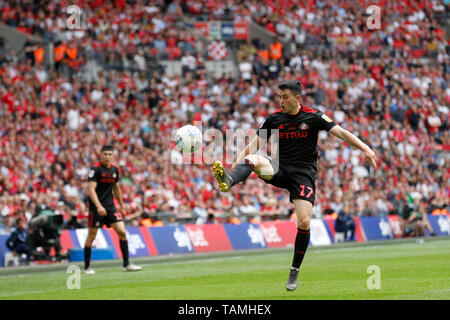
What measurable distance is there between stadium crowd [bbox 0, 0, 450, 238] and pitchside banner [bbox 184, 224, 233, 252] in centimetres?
57

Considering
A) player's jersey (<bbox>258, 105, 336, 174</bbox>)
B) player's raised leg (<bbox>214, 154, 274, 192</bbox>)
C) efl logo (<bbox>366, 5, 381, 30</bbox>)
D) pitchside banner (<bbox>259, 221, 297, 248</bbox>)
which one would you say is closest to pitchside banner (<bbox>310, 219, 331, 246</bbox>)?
pitchside banner (<bbox>259, 221, 297, 248</bbox>)

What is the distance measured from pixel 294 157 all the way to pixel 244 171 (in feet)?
2.70

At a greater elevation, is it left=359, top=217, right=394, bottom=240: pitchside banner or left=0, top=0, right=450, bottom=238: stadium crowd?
left=0, top=0, right=450, bottom=238: stadium crowd

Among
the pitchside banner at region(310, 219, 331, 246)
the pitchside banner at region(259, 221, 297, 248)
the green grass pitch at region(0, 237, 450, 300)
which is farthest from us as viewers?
the pitchside banner at region(310, 219, 331, 246)

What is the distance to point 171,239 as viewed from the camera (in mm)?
25641

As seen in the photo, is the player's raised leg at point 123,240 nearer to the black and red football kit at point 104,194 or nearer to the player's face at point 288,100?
the black and red football kit at point 104,194

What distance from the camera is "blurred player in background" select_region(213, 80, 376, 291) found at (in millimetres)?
→ 11922

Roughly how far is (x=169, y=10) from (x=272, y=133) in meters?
27.7

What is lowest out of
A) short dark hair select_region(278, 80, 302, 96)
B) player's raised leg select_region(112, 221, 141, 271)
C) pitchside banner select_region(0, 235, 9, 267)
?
pitchside banner select_region(0, 235, 9, 267)

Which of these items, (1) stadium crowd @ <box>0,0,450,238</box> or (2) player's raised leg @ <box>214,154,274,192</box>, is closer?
(2) player's raised leg @ <box>214,154,274,192</box>

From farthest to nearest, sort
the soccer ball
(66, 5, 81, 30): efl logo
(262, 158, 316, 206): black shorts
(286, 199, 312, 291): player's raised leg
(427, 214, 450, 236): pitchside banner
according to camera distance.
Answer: (66, 5, 81, 30): efl logo
(427, 214, 450, 236): pitchside banner
the soccer ball
(262, 158, 316, 206): black shorts
(286, 199, 312, 291): player's raised leg

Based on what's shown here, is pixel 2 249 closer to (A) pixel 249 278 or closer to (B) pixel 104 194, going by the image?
(B) pixel 104 194

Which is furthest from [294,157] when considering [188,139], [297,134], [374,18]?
[374,18]

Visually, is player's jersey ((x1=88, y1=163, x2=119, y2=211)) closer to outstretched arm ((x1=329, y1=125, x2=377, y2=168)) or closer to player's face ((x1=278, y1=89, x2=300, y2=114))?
player's face ((x1=278, y1=89, x2=300, y2=114))
